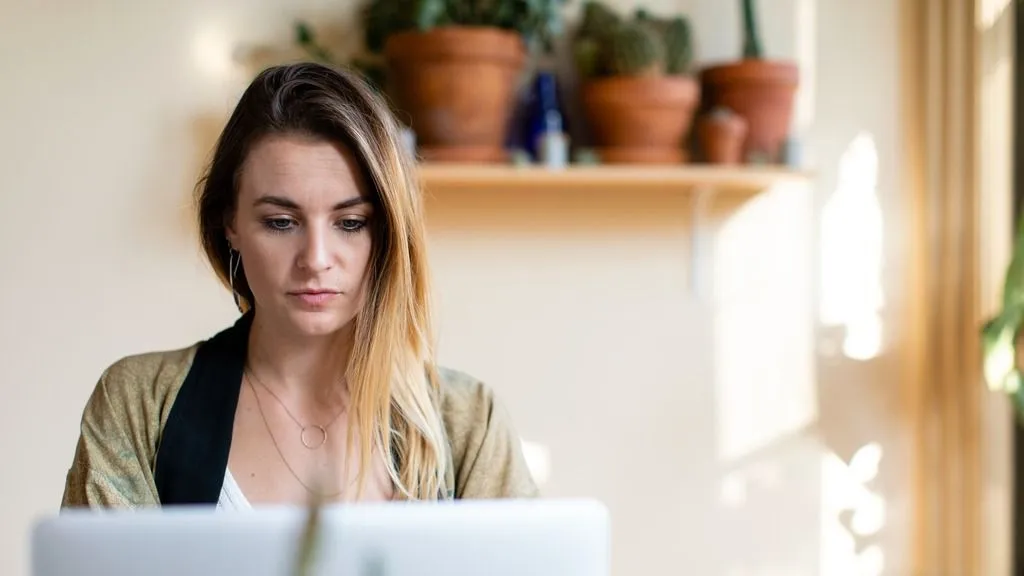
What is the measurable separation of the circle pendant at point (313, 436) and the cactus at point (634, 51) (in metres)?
1.13

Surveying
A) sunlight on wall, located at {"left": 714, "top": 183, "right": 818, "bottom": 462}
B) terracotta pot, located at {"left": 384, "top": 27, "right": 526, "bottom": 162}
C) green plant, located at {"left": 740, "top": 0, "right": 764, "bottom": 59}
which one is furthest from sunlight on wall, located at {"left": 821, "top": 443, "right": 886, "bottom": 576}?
terracotta pot, located at {"left": 384, "top": 27, "right": 526, "bottom": 162}

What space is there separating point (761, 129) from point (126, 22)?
4.37 feet

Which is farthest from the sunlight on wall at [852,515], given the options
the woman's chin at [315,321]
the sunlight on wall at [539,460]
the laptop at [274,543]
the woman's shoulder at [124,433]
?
the laptop at [274,543]

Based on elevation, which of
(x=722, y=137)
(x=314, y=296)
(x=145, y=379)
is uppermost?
(x=722, y=137)

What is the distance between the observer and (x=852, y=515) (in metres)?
2.44

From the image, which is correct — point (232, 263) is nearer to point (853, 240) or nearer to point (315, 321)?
point (315, 321)

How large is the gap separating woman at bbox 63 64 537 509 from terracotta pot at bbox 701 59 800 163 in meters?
1.13

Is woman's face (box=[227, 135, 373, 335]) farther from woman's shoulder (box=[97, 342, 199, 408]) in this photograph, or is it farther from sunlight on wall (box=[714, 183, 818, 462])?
sunlight on wall (box=[714, 183, 818, 462])

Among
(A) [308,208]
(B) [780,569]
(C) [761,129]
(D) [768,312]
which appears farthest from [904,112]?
(A) [308,208]

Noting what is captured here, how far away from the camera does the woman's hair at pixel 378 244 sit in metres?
1.27

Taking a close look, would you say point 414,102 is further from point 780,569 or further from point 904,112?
point 780,569

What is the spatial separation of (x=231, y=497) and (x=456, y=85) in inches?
43.5

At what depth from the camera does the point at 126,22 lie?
222 cm

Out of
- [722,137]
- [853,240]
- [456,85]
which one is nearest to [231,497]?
[456,85]
